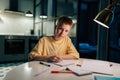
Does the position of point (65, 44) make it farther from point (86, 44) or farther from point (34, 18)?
point (34, 18)

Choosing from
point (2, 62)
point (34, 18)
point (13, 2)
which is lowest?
point (2, 62)

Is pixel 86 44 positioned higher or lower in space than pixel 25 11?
lower

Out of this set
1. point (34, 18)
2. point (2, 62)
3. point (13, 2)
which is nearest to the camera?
point (2, 62)

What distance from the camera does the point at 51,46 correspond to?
1913 millimetres

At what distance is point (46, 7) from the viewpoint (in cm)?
564

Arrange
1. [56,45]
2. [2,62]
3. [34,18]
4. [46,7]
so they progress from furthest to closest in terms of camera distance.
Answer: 1. [34,18]
2. [46,7]
3. [2,62]
4. [56,45]

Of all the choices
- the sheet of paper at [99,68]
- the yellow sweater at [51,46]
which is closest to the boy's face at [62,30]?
the yellow sweater at [51,46]

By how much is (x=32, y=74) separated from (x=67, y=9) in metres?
3.11

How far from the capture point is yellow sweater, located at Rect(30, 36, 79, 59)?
1833 mm

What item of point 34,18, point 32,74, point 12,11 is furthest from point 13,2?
point 32,74

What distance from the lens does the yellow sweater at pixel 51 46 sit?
1.83 meters

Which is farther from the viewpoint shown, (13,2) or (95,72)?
(13,2)

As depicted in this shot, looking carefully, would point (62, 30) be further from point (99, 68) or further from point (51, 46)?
point (99, 68)

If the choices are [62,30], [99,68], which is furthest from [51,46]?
[99,68]
